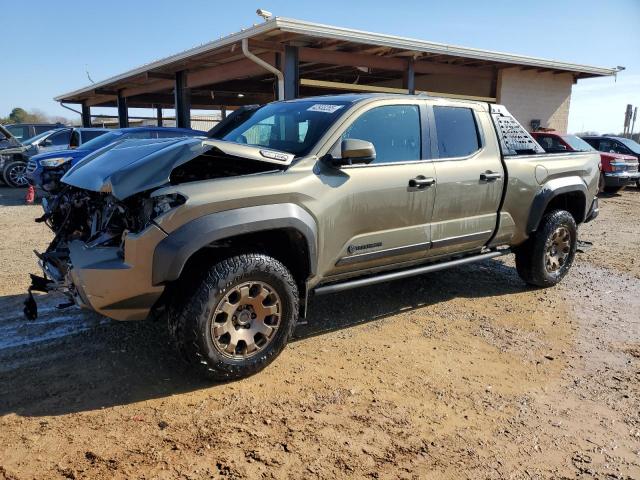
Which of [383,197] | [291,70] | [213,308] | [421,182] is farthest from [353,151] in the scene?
[291,70]

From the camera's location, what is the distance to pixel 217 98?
24.2 metres

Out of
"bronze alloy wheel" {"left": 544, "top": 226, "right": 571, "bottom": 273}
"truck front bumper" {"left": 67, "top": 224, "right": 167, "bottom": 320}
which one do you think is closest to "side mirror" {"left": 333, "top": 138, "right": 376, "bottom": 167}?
"truck front bumper" {"left": 67, "top": 224, "right": 167, "bottom": 320}

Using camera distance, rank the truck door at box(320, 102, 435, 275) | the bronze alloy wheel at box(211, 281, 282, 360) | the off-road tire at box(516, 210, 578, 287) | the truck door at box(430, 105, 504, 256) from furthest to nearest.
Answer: the off-road tire at box(516, 210, 578, 287)
the truck door at box(430, 105, 504, 256)
the truck door at box(320, 102, 435, 275)
the bronze alloy wheel at box(211, 281, 282, 360)

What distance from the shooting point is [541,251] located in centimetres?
552

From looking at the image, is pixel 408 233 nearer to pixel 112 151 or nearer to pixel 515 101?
pixel 112 151

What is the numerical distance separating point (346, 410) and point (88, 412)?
5.06 ft

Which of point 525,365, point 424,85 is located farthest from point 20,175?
point 525,365

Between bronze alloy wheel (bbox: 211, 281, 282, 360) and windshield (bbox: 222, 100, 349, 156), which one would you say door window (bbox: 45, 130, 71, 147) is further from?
bronze alloy wheel (bbox: 211, 281, 282, 360)

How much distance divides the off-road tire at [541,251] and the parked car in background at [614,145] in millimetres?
13525

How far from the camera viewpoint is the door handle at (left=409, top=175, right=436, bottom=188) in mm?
4191

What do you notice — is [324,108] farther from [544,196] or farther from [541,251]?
[541,251]

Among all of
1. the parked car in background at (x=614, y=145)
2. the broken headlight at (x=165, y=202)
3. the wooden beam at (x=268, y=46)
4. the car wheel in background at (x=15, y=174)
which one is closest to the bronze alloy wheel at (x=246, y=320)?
the broken headlight at (x=165, y=202)

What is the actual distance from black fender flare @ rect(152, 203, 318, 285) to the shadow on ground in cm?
81

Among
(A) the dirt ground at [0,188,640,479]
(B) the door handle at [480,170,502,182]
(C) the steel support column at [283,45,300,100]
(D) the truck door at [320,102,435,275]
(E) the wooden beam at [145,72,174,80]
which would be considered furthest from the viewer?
(E) the wooden beam at [145,72,174,80]
